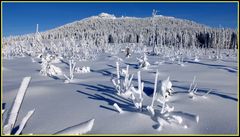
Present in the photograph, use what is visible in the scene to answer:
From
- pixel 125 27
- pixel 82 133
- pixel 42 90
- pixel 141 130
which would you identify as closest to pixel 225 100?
pixel 141 130

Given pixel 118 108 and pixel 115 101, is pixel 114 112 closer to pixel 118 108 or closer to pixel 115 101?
pixel 118 108

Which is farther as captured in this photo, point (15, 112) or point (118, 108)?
point (118, 108)

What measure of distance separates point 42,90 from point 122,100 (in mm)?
1977

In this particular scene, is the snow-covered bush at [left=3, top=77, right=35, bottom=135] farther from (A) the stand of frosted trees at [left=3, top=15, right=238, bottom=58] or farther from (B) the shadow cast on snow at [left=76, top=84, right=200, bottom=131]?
(A) the stand of frosted trees at [left=3, top=15, right=238, bottom=58]

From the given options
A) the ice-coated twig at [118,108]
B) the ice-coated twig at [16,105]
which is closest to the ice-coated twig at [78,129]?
the ice-coated twig at [16,105]

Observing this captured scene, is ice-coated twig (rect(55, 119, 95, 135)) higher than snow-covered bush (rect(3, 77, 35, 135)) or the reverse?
the reverse

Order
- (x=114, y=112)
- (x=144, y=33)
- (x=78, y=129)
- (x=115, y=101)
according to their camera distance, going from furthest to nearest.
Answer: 1. (x=144, y=33)
2. (x=115, y=101)
3. (x=114, y=112)
4. (x=78, y=129)

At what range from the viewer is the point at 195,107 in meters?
5.59

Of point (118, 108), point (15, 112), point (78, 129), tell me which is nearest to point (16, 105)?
point (15, 112)

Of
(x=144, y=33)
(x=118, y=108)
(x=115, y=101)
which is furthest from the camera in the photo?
(x=144, y=33)

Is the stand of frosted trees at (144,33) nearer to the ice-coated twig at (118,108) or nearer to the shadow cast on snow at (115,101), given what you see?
the shadow cast on snow at (115,101)

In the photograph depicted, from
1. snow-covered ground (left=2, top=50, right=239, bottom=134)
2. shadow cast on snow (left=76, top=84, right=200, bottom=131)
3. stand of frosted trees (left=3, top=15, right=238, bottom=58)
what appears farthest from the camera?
stand of frosted trees (left=3, top=15, right=238, bottom=58)

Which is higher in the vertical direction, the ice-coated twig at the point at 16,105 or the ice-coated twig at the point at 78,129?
the ice-coated twig at the point at 16,105

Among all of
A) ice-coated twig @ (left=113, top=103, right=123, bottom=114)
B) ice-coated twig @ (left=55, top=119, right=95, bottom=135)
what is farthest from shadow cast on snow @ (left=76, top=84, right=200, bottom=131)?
ice-coated twig @ (left=55, top=119, right=95, bottom=135)
